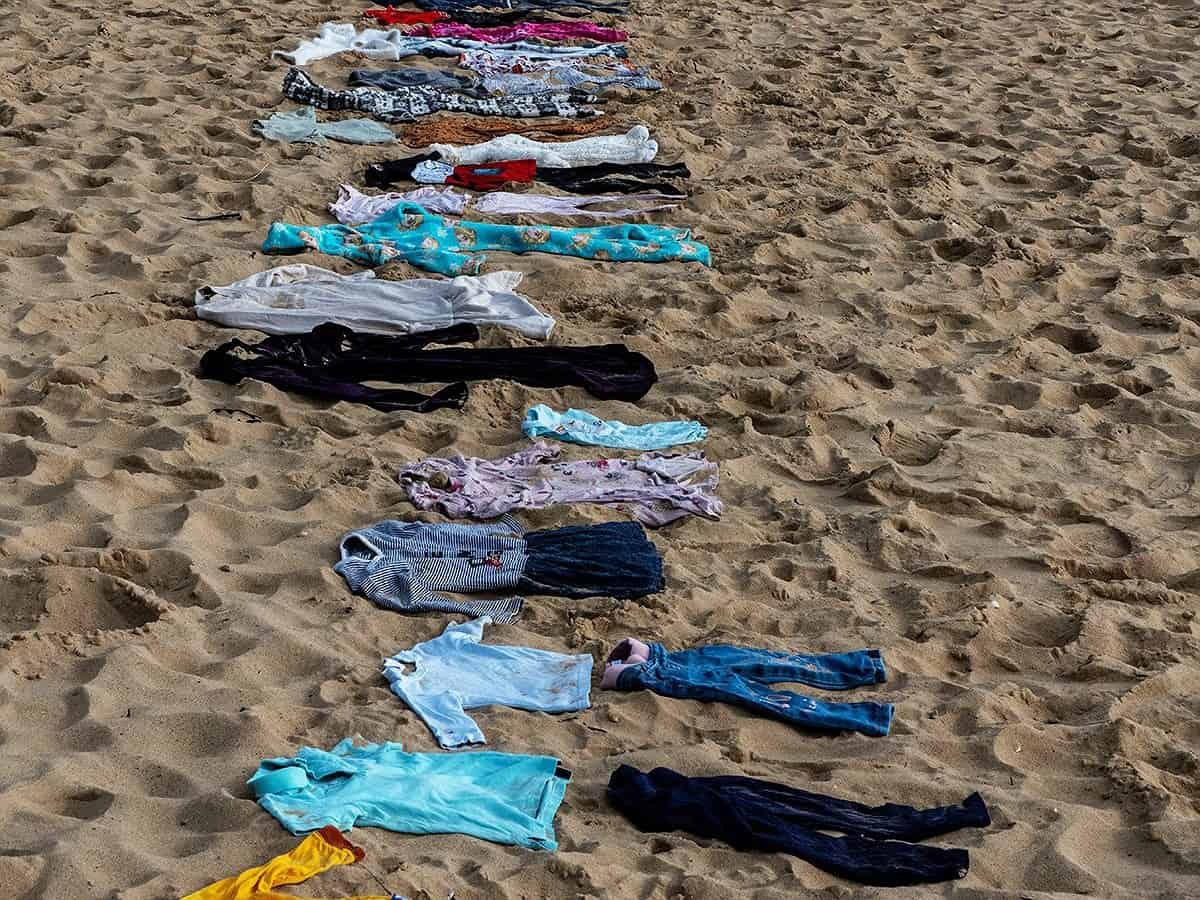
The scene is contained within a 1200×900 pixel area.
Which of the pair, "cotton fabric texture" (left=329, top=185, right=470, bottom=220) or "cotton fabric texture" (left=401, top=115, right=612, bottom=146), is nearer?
"cotton fabric texture" (left=329, top=185, right=470, bottom=220)

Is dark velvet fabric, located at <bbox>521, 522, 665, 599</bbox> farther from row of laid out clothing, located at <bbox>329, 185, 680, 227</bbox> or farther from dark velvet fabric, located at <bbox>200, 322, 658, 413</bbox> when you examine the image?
row of laid out clothing, located at <bbox>329, 185, 680, 227</bbox>

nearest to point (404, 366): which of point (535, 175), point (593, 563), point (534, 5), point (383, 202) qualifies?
point (593, 563)

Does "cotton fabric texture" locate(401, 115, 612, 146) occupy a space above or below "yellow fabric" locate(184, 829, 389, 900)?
below

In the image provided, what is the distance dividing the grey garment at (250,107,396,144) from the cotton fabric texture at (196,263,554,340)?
181 centimetres

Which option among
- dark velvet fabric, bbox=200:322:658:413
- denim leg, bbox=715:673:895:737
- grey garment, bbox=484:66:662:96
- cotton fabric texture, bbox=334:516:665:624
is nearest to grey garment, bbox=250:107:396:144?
grey garment, bbox=484:66:662:96

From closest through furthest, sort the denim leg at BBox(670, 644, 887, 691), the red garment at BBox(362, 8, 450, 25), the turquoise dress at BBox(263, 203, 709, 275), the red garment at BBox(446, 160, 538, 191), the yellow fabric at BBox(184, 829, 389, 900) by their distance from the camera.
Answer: the yellow fabric at BBox(184, 829, 389, 900)
the denim leg at BBox(670, 644, 887, 691)
the turquoise dress at BBox(263, 203, 709, 275)
the red garment at BBox(446, 160, 538, 191)
the red garment at BBox(362, 8, 450, 25)

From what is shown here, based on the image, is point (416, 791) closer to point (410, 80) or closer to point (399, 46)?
point (410, 80)

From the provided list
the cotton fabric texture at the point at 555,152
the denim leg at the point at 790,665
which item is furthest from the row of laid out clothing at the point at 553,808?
the cotton fabric texture at the point at 555,152

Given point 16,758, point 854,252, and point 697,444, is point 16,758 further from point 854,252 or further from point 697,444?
point 854,252

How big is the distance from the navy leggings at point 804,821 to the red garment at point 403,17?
290 inches

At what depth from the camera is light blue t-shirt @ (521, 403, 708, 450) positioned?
480cm

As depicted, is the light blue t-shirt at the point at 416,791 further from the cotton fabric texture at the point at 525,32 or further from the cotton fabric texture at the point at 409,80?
the cotton fabric texture at the point at 525,32

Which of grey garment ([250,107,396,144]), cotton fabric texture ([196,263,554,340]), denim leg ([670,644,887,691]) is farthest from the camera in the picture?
grey garment ([250,107,396,144])

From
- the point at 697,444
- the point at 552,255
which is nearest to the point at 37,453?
the point at 697,444
